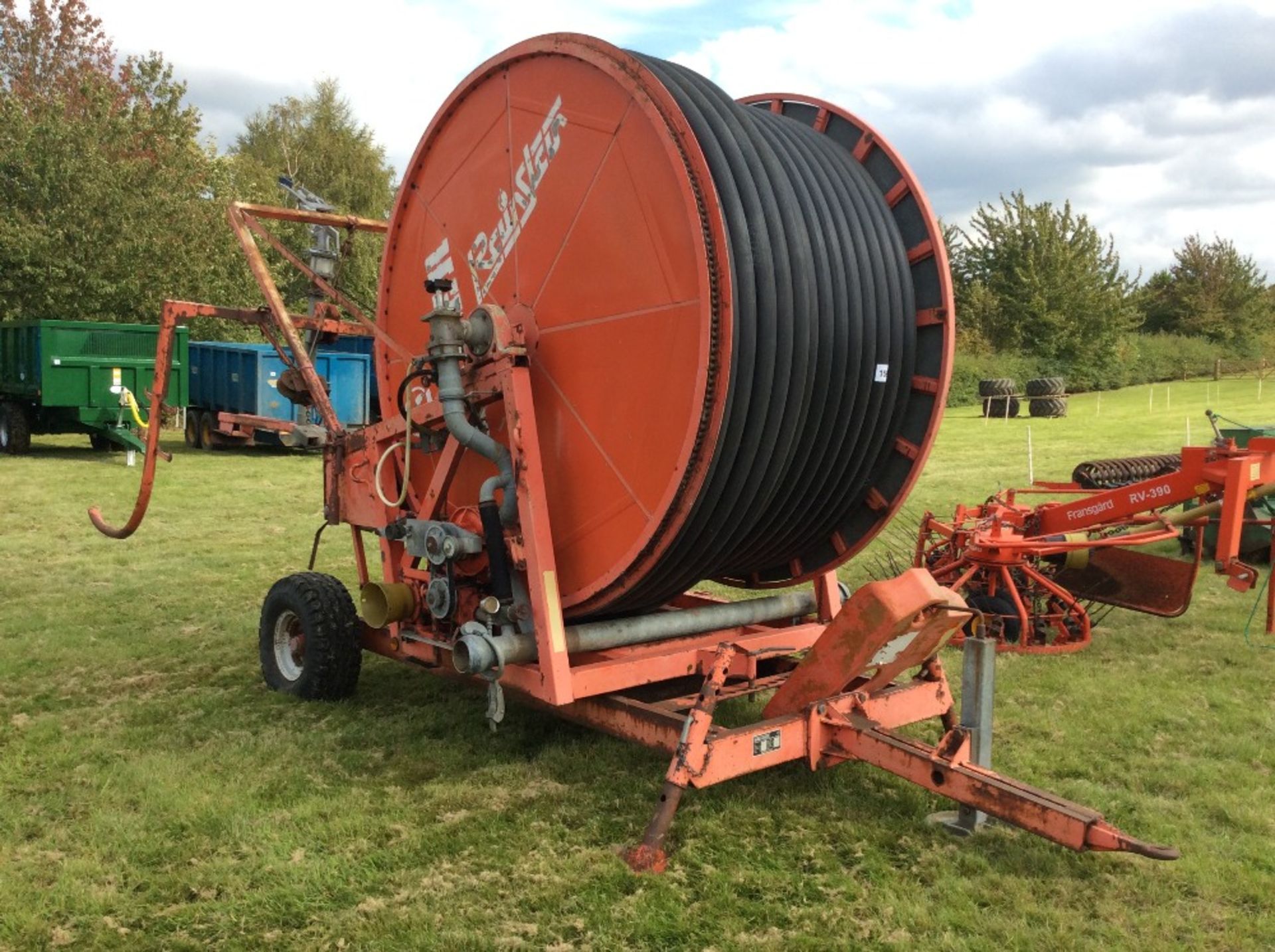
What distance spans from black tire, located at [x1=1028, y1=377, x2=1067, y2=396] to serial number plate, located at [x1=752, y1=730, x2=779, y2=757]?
111 ft

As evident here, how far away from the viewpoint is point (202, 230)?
25.4 m

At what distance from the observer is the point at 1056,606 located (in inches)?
283

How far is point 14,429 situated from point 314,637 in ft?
52.9

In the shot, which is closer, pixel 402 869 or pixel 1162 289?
pixel 402 869

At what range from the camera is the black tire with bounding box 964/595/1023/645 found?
6.80 m

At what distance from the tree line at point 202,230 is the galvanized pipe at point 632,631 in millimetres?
22397

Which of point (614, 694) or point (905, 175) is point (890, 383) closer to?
→ point (905, 175)

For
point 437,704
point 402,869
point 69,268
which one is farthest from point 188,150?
point 402,869

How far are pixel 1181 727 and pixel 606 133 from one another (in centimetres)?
404

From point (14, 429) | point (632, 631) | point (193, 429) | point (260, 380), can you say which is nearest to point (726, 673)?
point (632, 631)

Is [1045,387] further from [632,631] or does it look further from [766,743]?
[766,743]

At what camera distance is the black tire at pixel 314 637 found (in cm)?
563

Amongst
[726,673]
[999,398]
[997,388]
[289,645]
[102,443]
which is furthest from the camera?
[997,388]

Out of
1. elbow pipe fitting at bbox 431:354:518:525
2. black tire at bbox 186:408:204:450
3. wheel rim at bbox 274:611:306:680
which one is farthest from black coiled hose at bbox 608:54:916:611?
black tire at bbox 186:408:204:450
